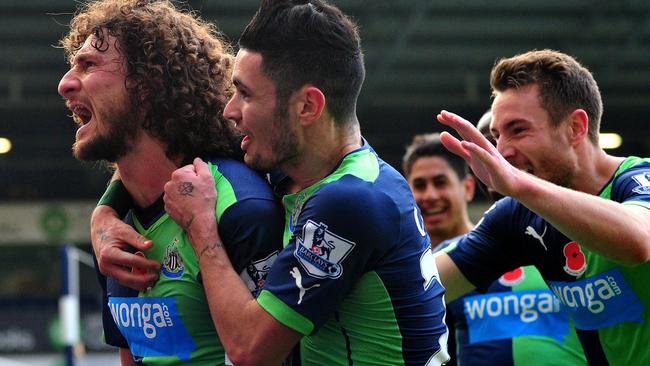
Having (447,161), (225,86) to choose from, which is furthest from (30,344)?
(225,86)

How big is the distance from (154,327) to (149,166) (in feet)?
1.63

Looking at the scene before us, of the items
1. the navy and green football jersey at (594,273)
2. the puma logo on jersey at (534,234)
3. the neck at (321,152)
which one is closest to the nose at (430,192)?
the navy and green football jersey at (594,273)

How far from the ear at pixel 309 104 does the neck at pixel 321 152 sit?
0.03 meters

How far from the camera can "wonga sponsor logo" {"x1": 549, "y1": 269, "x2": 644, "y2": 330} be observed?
294cm

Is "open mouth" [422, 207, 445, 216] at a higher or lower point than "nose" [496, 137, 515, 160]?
lower

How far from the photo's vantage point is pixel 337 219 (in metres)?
2.26

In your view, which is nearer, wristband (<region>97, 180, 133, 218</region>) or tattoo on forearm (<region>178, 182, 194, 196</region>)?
tattoo on forearm (<region>178, 182, 194, 196</region>)

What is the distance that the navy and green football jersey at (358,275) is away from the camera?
2260 mm

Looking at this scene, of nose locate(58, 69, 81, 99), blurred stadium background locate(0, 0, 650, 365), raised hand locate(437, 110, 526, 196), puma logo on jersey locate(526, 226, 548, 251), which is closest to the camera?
raised hand locate(437, 110, 526, 196)

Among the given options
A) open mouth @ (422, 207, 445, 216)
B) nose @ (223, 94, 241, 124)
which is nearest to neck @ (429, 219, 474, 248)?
open mouth @ (422, 207, 445, 216)

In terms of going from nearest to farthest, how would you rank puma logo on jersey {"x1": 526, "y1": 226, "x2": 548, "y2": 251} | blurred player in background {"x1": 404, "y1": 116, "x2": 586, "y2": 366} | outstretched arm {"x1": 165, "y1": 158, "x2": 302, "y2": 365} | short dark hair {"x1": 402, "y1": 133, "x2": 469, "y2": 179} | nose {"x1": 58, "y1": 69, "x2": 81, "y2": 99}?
outstretched arm {"x1": 165, "y1": 158, "x2": 302, "y2": 365}, nose {"x1": 58, "y1": 69, "x2": 81, "y2": 99}, puma logo on jersey {"x1": 526, "y1": 226, "x2": 548, "y2": 251}, blurred player in background {"x1": 404, "y1": 116, "x2": 586, "y2": 366}, short dark hair {"x1": 402, "y1": 133, "x2": 469, "y2": 179}

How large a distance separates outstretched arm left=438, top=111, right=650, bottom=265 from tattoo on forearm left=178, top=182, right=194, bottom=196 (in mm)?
684

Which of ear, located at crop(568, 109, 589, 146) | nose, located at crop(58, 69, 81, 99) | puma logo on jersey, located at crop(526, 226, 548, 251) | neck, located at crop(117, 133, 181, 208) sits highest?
nose, located at crop(58, 69, 81, 99)

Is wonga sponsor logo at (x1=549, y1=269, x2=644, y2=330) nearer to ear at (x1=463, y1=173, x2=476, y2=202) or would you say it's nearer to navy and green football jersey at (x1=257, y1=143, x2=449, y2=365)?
navy and green football jersey at (x1=257, y1=143, x2=449, y2=365)
